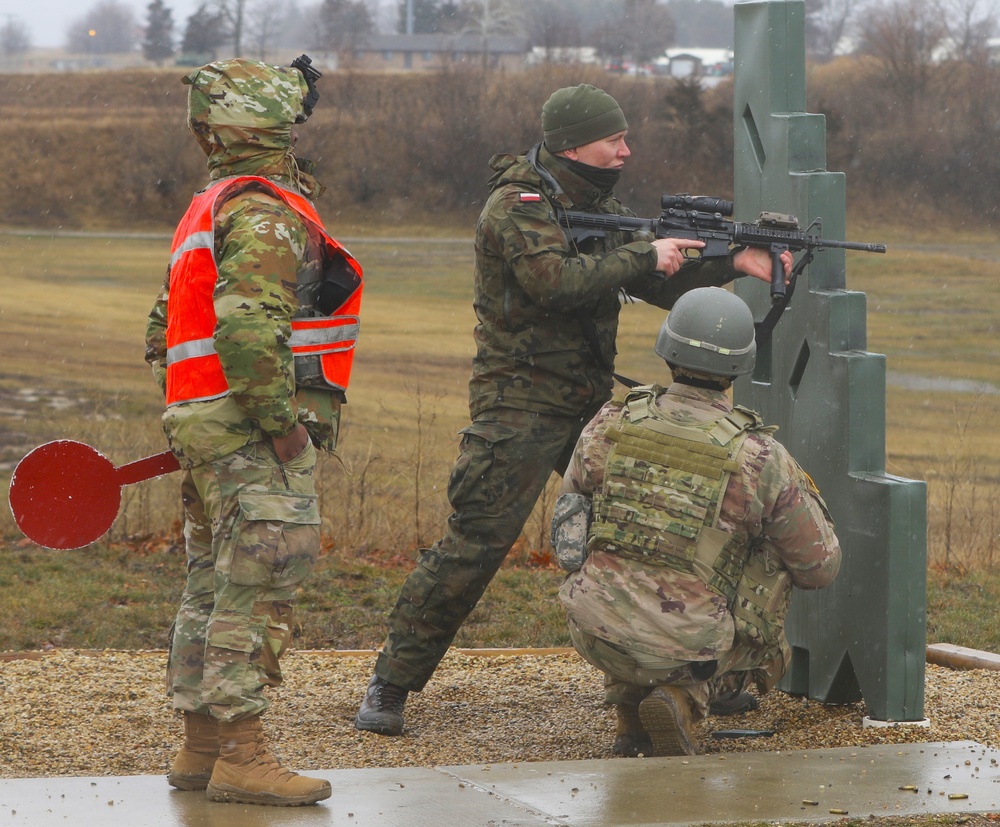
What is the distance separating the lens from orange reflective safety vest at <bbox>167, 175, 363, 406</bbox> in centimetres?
359

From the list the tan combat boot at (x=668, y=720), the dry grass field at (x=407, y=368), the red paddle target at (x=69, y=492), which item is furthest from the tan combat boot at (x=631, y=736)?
the dry grass field at (x=407, y=368)

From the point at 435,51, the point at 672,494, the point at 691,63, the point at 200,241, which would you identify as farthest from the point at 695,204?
the point at 435,51

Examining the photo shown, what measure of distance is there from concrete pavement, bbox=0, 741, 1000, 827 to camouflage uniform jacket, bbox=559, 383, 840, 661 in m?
0.35

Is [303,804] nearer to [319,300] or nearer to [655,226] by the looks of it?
[319,300]

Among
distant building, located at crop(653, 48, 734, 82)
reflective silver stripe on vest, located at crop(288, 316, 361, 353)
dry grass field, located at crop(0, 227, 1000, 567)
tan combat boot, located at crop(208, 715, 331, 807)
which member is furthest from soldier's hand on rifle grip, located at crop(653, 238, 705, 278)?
distant building, located at crop(653, 48, 734, 82)

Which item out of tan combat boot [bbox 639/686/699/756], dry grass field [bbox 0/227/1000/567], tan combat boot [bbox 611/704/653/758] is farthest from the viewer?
dry grass field [bbox 0/227/1000/567]

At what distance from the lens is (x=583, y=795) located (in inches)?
134

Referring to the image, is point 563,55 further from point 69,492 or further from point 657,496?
point 69,492

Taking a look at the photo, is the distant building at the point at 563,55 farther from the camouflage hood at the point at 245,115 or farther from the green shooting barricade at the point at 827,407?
the camouflage hood at the point at 245,115

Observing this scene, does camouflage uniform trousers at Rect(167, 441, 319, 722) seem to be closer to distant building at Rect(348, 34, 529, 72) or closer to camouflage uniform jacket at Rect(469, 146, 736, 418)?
camouflage uniform jacket at Rect(469, 146, 736, 418)

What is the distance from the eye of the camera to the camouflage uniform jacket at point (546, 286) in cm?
439

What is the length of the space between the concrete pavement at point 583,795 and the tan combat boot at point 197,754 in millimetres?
55

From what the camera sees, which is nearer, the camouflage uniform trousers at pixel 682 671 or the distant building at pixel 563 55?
the camouflage uniform trousers at pixel 682 671

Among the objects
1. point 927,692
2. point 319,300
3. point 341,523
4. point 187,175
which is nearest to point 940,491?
point 341,523
